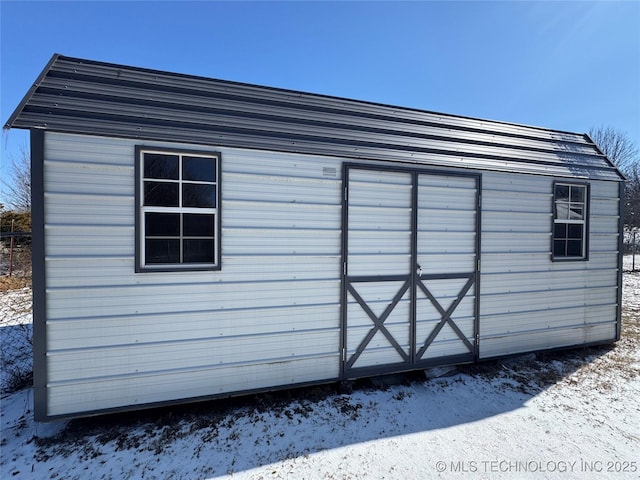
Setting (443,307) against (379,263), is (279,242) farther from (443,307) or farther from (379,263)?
(443,307)

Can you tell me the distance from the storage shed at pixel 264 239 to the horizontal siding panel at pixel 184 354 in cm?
2

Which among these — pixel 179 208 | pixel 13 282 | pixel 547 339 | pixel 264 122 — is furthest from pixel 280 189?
pixel 13 282

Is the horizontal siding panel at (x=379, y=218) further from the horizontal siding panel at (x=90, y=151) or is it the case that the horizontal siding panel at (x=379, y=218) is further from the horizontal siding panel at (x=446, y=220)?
the horizontal siding panel at (x=90, y=151)

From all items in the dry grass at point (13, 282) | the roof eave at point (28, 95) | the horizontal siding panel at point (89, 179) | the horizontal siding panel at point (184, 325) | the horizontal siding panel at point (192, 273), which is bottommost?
the dry grass at point (13, 282)

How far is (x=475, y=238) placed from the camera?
4625mm

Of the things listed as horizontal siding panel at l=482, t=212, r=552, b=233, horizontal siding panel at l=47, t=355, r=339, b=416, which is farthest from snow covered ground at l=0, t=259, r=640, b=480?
horizontal siding panel at l=482, t=212, r=552, b=233

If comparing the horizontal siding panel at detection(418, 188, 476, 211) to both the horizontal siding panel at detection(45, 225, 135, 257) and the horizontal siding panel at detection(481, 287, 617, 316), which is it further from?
the horizontal siding panel at detection(45, 225, 135, 257)

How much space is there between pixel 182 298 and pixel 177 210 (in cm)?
98

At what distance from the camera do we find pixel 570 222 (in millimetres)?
5301

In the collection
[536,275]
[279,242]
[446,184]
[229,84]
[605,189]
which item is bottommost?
[536,275]

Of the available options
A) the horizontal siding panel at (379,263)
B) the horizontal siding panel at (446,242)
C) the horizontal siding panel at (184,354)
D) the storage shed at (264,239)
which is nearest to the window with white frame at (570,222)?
the storage shed at (264,239)

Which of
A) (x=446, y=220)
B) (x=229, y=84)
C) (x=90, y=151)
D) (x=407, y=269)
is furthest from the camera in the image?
(x=446, y=220)

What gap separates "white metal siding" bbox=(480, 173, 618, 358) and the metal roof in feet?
1.39

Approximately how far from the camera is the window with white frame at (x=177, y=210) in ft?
10.9
